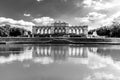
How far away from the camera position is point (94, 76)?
8234 mm

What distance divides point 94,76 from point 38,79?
2724mm

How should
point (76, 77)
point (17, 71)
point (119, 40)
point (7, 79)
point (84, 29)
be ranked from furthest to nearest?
1. point (84, 29)
2. point (119, 40)
3. point (17, 71)
4. point (76, 77)
5. point (7, 79)

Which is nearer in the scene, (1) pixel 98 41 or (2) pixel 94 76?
(2) pixel 94 76

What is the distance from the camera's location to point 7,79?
7.54 metres

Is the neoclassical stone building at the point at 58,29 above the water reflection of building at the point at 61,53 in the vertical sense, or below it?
above

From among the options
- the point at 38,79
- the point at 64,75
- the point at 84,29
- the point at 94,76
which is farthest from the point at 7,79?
the point at 84,29

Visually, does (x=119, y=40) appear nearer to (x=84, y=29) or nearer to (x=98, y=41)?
(x=98, y=41)

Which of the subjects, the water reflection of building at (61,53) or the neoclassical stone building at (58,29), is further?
the neoclassical stone building at (58,29)

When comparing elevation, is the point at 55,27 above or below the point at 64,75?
above

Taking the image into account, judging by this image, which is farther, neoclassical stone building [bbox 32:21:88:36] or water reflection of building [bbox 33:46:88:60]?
neoclassical stone building [bbox 32:21:88:36]

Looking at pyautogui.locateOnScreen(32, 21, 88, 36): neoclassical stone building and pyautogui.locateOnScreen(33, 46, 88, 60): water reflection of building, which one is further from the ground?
pyautogui.locateOnScreen(32, 21, 88, 36): neoclassical stone building

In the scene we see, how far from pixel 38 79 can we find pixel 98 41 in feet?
112

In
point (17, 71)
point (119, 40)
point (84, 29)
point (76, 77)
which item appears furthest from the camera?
point (84, 29)

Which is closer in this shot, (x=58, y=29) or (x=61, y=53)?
(x=61, y=53)
